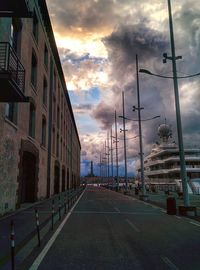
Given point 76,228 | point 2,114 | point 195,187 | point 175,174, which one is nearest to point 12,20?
point 2,114

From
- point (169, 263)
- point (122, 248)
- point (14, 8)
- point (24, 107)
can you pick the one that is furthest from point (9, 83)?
point (24, 107)

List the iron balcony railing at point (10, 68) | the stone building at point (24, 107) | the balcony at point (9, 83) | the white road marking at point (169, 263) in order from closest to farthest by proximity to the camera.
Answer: the white road marking at point (169, 263), the balcony at point (9, 83), the iron balcony railing at point (10, 68), the stone building at point (24, 107)

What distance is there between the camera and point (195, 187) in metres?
50.8

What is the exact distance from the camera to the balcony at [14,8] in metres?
9.30

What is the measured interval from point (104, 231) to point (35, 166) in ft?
47.6

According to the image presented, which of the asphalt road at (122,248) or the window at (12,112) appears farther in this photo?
the window at (12,112)

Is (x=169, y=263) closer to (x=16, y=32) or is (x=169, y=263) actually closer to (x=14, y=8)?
(x=14, y=8)

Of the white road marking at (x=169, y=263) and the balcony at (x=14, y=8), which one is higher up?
the balcony at (x=14, y=8)

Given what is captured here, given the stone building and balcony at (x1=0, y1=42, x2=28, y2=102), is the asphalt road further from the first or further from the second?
the stone building

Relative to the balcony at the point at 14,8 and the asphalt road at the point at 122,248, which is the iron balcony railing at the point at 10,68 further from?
the asphalt road at the point at 122,248

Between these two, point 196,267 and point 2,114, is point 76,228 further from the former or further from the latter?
point 2,114

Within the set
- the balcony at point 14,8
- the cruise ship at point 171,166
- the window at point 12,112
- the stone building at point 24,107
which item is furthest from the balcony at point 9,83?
the cruise ship at point 171,166

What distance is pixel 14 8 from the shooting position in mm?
9664

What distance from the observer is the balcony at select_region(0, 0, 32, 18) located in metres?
9.30
